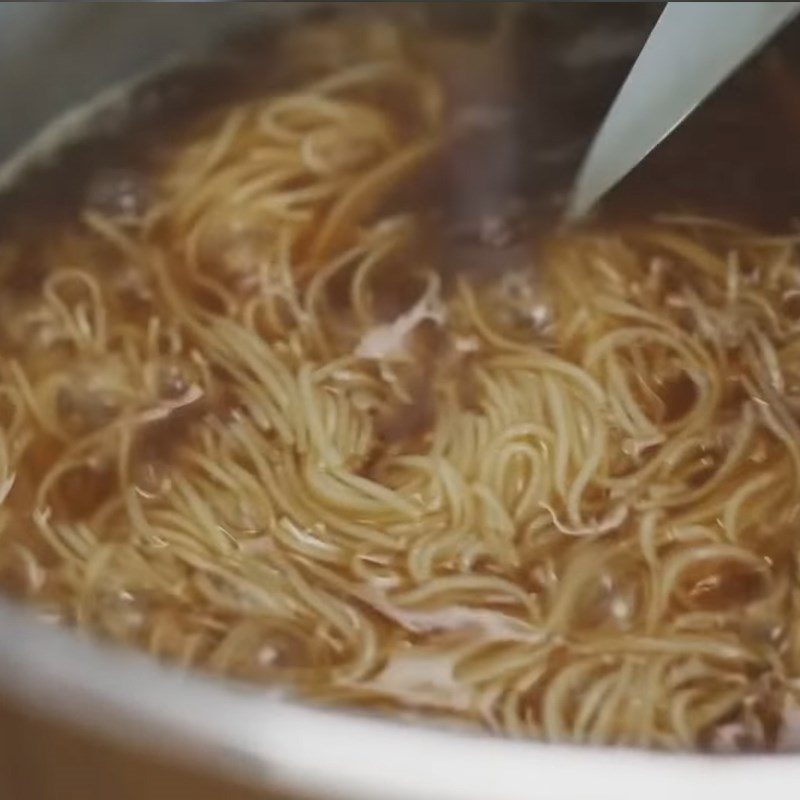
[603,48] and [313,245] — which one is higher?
[603,48]

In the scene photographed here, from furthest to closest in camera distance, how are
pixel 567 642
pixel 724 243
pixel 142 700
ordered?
1. pixel 724 243
2. pixel 567 642
3. pixel 142 700

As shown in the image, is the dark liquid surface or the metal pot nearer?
the metal pot

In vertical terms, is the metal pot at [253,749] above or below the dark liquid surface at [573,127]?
below

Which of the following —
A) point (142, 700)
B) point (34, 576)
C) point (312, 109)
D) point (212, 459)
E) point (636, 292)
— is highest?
point (312, 109)

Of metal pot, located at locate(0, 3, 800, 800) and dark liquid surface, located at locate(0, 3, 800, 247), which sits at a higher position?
dark liquid surface, located at locate(0, 3, 800, 247)

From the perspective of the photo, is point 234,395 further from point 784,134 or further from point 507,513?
point 784,134

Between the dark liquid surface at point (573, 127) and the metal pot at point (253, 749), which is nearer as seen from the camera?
the metal pot at point (253, 749)

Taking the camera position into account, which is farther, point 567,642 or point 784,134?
point 784,134

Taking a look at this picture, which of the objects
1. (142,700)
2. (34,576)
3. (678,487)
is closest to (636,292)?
(678,487)
